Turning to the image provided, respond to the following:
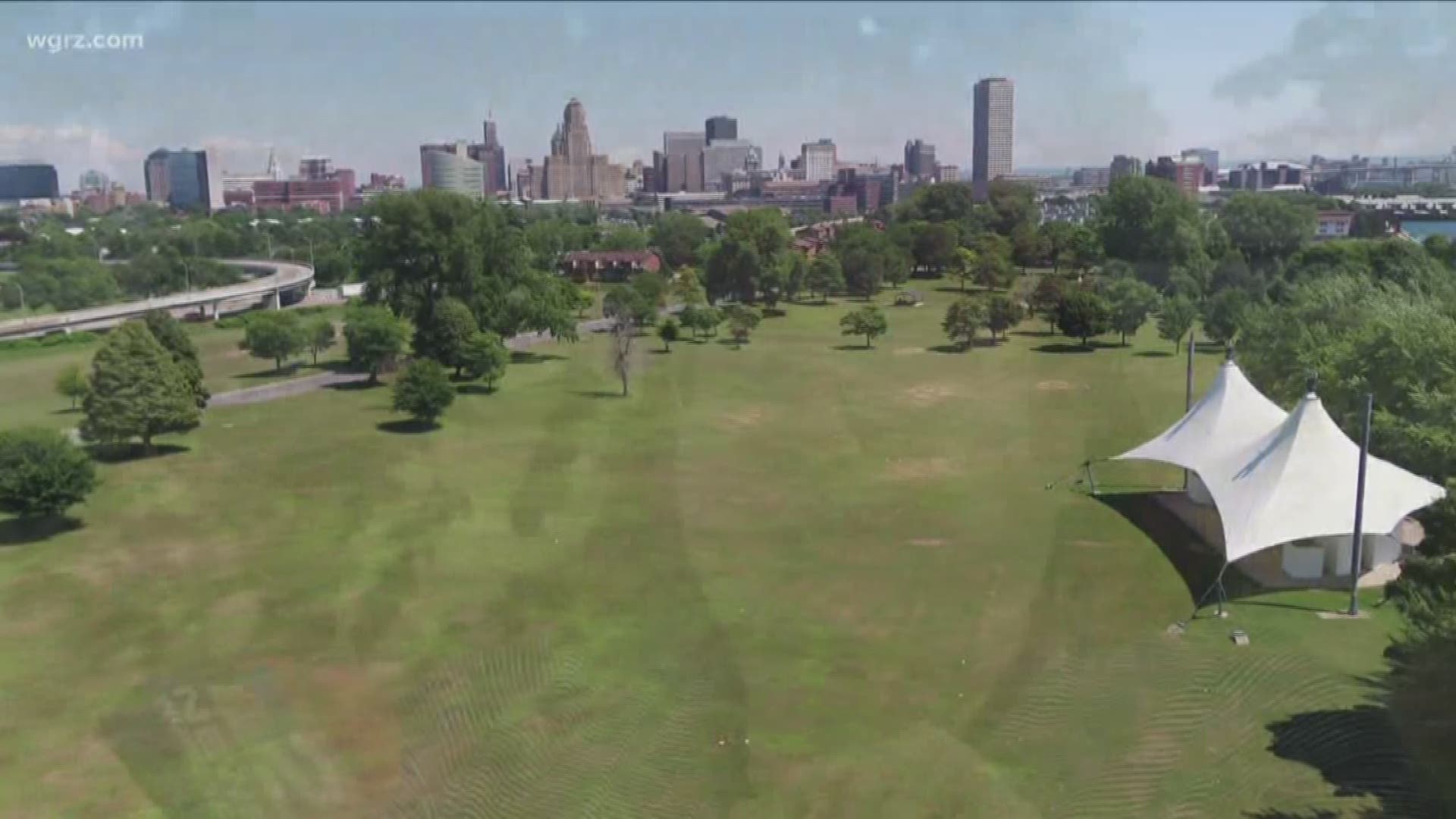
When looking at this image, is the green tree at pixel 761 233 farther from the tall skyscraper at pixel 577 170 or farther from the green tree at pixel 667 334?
the tall skyscraper at pixel 577 170

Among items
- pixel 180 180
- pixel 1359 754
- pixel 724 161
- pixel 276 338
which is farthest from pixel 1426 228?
pixel 724 161

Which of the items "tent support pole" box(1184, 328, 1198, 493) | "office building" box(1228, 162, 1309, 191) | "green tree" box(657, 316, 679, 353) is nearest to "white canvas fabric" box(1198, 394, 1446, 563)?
"tent support pole" box(1184, 328, 1198, 493)

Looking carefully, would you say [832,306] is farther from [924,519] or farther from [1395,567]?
[1395,567]

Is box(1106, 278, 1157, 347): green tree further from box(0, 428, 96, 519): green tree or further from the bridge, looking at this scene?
the bridge

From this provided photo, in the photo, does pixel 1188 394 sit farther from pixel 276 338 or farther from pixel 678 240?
pixel 678 240

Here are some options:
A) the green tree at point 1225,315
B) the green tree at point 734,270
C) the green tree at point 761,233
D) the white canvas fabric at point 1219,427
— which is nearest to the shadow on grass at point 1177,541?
the white canvas fabric at point 1219,427

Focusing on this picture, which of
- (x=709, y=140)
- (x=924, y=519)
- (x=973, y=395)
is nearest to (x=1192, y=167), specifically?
(x=709, y=140)
